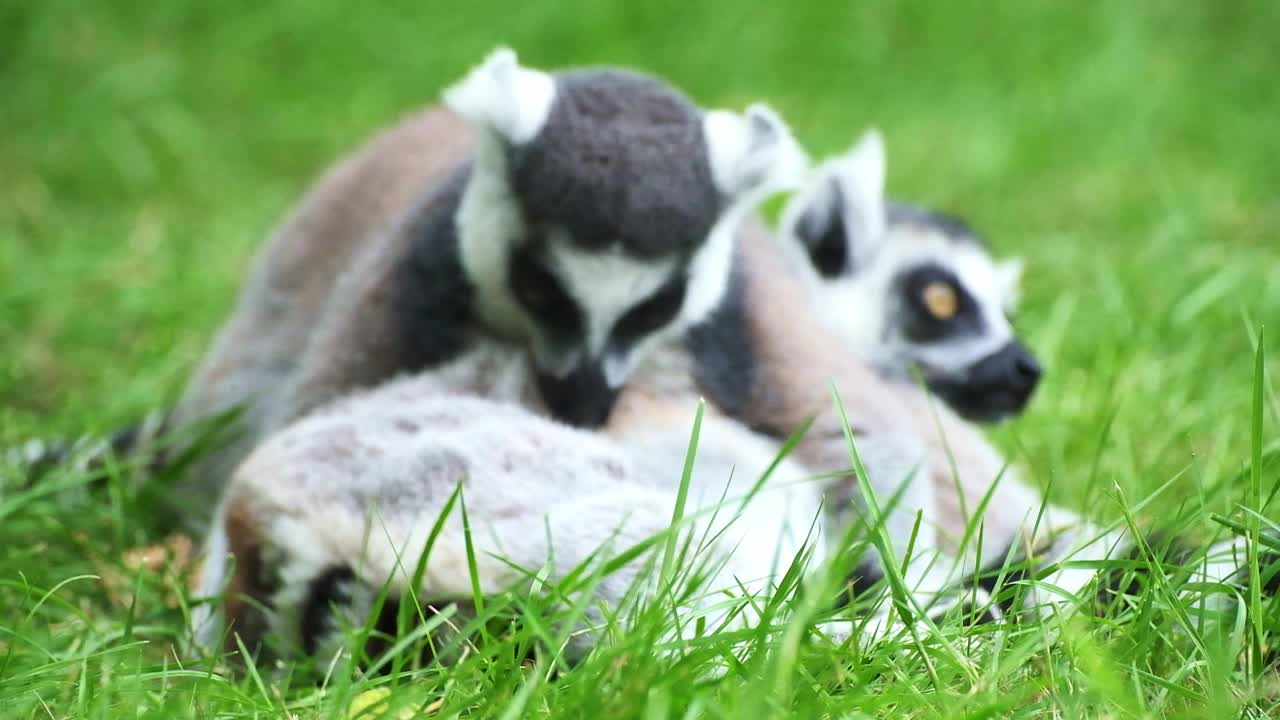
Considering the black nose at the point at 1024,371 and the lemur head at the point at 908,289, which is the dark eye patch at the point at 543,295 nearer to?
the lemur head at the point at 908,289

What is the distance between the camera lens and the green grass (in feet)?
5.48

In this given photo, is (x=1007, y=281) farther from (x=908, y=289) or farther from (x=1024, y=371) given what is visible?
(x=1024, y=371)

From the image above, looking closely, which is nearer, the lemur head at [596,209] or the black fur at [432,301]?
the lemur head at [596,209]

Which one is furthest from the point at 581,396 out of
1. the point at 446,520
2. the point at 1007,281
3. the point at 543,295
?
the point at 1007,281

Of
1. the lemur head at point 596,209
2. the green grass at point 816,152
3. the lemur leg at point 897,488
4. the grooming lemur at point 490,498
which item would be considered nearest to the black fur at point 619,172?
the lemur head at point 596,209

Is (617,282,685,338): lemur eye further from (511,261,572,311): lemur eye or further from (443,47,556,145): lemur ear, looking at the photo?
(443,47,556,145): lemur ear

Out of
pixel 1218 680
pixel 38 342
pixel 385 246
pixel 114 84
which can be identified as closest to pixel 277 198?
pixel 114 84

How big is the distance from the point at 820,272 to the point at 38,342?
234 centimetres

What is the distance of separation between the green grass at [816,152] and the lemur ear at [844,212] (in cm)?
60

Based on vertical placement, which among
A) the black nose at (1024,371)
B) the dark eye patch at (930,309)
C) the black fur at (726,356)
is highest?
the dark eye patch at (930,309)

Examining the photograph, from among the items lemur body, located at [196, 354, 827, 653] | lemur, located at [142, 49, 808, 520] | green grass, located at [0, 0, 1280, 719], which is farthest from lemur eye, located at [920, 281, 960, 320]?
lemur body, located at [196, 354, 827, 653]

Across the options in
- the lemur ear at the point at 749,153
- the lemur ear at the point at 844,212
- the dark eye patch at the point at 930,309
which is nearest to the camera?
the lemur ear at the point at 749,153

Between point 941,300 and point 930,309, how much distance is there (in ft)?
0.13

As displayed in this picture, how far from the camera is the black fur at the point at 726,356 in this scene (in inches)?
105
